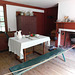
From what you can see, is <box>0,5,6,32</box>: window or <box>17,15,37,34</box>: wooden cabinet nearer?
<box>0,5,6,32</box>: window

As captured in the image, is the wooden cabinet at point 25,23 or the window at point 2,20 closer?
the window at point 2,20

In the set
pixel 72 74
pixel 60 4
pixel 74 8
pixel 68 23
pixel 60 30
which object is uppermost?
pixel 60 4

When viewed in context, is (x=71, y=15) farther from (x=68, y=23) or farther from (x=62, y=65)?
(x=62, y=65)

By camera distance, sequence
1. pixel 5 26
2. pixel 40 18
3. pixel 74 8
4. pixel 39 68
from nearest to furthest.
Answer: pixel 39 68 → pixel 74 8 → pixel 5 26 → pixel 40 18

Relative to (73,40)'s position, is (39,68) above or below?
below

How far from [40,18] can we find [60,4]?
77.6 inches

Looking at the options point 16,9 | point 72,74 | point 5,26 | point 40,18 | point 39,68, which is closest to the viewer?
point 72,74

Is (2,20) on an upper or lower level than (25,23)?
upper

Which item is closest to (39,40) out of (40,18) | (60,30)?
(60,30)

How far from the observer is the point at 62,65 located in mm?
2518

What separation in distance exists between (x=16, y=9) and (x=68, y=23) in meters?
2.99

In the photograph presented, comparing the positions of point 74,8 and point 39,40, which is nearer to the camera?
point 39,40

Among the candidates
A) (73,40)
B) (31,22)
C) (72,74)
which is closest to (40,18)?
(31,22)

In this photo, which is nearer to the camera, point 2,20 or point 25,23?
point 2,20
